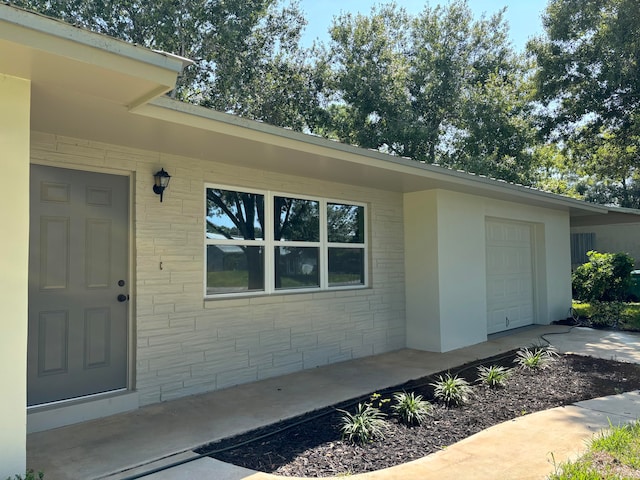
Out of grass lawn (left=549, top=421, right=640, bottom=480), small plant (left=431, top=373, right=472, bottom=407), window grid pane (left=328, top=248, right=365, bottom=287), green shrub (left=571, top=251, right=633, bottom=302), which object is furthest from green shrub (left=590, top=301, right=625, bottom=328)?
grass lawn (left=549, top=421, right=640, bottom=480)

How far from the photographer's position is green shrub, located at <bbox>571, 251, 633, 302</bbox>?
10.9m

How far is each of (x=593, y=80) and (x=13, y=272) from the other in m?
14.6

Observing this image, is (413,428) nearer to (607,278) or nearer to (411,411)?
(411,411)

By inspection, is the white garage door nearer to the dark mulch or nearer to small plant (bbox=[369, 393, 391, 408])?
the dark mulch

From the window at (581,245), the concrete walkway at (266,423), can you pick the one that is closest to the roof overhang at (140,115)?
the concrete walkway at (266,423)

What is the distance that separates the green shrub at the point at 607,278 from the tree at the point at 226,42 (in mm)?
10601

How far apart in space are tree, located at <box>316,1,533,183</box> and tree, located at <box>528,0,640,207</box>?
1.55 meters

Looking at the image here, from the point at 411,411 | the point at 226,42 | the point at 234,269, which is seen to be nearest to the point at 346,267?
the point at 234,269

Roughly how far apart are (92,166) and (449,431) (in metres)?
4.12

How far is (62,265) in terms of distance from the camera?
4.43 metres

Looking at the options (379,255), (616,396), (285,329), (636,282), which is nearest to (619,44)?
(636,282)

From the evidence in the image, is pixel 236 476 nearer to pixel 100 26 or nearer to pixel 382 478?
pixel 382 478

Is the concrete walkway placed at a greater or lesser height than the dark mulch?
greater

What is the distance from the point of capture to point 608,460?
3.37 m
